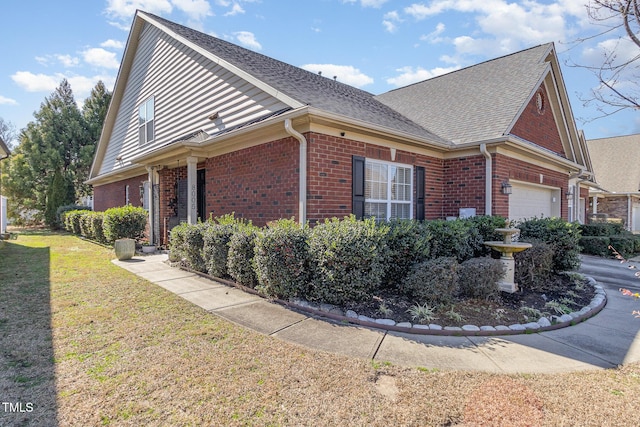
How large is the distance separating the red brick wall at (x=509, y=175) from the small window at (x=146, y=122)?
37.9ft

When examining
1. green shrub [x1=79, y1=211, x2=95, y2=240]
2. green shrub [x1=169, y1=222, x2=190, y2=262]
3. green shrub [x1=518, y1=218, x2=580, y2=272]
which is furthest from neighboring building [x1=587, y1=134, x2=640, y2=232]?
green shrub [x1=79, y1=211, x2=95, y2=240]

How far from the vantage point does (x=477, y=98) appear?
1033 centimetres

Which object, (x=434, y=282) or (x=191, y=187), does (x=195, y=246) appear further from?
(x=434, y=282)

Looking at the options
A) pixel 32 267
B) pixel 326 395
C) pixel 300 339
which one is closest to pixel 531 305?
pixel 300 339

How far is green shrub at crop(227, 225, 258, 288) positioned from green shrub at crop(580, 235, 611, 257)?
1140cm

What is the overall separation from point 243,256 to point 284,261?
1.12 metres

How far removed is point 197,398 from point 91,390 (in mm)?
Answer: 892

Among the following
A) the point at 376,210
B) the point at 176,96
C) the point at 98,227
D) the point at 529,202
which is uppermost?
the point at 176,96

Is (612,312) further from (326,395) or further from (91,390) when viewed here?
(91,390)

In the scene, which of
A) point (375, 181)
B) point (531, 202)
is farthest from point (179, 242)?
point (531, 202)

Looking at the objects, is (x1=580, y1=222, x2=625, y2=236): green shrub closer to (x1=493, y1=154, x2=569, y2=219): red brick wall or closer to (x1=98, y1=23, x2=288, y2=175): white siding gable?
(x1=493, y1=154, x2=569, y2=219): red brick wall

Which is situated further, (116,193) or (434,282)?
(116,193)

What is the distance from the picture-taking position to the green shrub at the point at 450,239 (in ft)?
19.7

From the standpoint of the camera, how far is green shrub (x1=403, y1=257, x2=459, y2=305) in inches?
188
